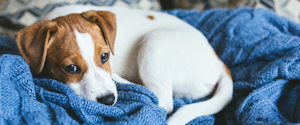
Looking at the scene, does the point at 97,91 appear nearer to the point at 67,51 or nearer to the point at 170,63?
the point at 67,51

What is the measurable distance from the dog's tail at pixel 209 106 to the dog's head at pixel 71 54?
386mm

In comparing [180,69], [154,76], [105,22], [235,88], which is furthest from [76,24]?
[235,88]

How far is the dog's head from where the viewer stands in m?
1.10

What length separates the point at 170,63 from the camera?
143 cm

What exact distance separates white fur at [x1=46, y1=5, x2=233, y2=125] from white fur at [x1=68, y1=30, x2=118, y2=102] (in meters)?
0.35

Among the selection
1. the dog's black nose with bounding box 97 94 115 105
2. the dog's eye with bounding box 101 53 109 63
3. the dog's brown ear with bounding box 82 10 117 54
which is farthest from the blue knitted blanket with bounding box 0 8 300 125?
the dog's brown ear with bounding box 82 10 117 54

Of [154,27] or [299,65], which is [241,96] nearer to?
[299,65]

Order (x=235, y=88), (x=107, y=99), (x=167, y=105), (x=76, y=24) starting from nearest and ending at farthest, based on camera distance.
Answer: (x=107, y=99) → (x=76, y=24) → (x=167, y=105) → (x=235, y=88)

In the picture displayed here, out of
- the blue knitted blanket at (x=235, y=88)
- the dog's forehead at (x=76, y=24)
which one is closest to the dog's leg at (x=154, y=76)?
the blue knitted blanket at (x=235, y=88)

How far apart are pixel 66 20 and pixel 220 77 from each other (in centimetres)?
113

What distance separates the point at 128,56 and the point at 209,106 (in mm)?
686

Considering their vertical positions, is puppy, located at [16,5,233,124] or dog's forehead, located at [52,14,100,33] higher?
dog's forehead, located at [52,14,100,33]

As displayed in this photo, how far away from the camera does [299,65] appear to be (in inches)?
51.1

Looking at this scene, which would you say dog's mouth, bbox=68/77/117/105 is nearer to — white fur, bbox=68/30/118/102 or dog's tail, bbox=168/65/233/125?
white fur, bbox=68/30/118/102
